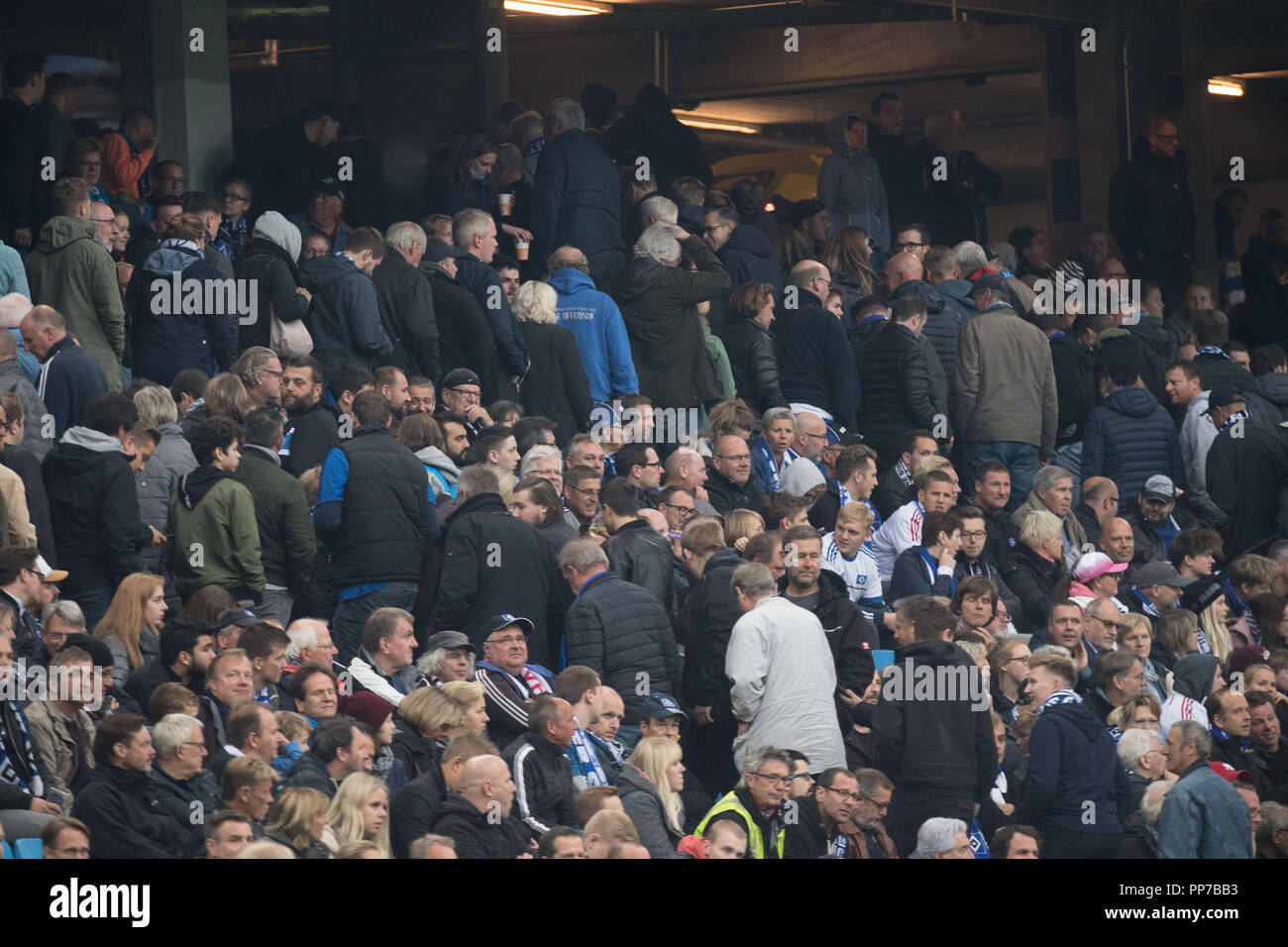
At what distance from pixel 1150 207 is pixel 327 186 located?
7828 millimetres

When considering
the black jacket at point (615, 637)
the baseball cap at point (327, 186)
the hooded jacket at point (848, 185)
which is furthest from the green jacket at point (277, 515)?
the hooded jacket at point (848, 185)

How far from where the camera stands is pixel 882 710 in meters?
9.26

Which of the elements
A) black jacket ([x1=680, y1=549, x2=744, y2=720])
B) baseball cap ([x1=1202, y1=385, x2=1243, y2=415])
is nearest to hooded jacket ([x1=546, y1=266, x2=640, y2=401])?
black jacket ([x1=680, y1=549, x2=744, y2=720])

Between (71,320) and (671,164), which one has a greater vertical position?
(671,164)

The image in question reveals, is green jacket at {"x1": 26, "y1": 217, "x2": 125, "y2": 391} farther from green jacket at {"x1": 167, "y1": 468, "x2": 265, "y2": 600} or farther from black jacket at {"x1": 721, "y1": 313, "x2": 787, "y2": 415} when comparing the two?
black jacket at {"x1": 721, "y1": 313, "x2": 787, "y2": 415}

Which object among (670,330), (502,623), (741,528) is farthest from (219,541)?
(670,330)

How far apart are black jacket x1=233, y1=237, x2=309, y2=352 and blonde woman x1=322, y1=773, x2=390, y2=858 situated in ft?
14.7

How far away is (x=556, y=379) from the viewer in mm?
12250

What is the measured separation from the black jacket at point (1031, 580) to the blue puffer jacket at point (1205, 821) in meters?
2.59

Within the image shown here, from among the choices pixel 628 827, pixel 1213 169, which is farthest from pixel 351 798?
pixel 1213 169

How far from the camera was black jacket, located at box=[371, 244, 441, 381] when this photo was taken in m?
11.7

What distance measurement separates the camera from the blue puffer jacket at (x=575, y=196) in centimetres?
1340
